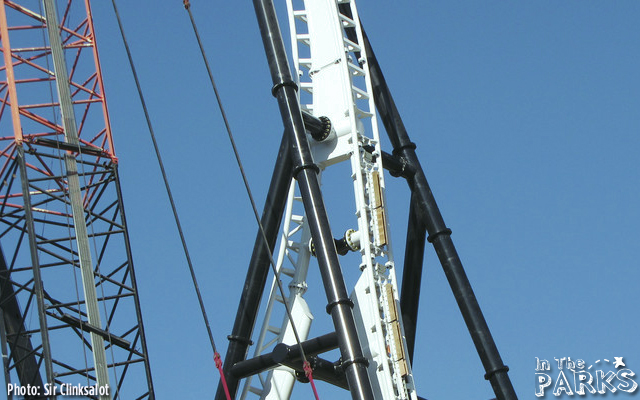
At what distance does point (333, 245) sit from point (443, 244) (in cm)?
454

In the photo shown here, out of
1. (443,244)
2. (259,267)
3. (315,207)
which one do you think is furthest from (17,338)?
(443,244)

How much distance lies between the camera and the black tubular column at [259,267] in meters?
26.6

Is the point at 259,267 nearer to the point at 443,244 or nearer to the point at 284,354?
the point at 284,354

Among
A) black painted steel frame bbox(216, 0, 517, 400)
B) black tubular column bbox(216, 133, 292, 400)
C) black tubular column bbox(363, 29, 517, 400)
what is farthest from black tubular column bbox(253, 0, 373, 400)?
black tubular column bbox(363, 29, 517, 400)

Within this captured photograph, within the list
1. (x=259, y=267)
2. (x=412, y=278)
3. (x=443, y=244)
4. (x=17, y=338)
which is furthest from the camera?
(x=412, y=278)

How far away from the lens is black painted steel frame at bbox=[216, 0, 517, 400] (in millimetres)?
Answer: 23344

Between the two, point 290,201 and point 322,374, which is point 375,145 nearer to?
point 290,201

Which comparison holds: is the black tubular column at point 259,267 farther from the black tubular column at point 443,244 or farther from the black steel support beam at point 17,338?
the black steel support beam at point 17,338

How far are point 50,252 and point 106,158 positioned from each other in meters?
3.55

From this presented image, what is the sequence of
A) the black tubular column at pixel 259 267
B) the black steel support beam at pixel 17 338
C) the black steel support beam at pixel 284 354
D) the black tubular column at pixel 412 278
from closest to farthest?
the black steel support beam at pixel 284 354 → the black tubular column at pixel 259 267 → the black steel support beam at pixel 17 338 → the black tubular column at pixel 412 278

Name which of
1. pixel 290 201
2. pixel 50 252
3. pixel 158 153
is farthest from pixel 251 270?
pixel 50 252

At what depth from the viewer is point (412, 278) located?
29016mm

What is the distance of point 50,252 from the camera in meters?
28.4

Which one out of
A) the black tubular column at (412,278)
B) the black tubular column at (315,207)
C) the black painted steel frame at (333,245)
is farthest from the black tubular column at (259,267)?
the black tubular column at (412,278)
